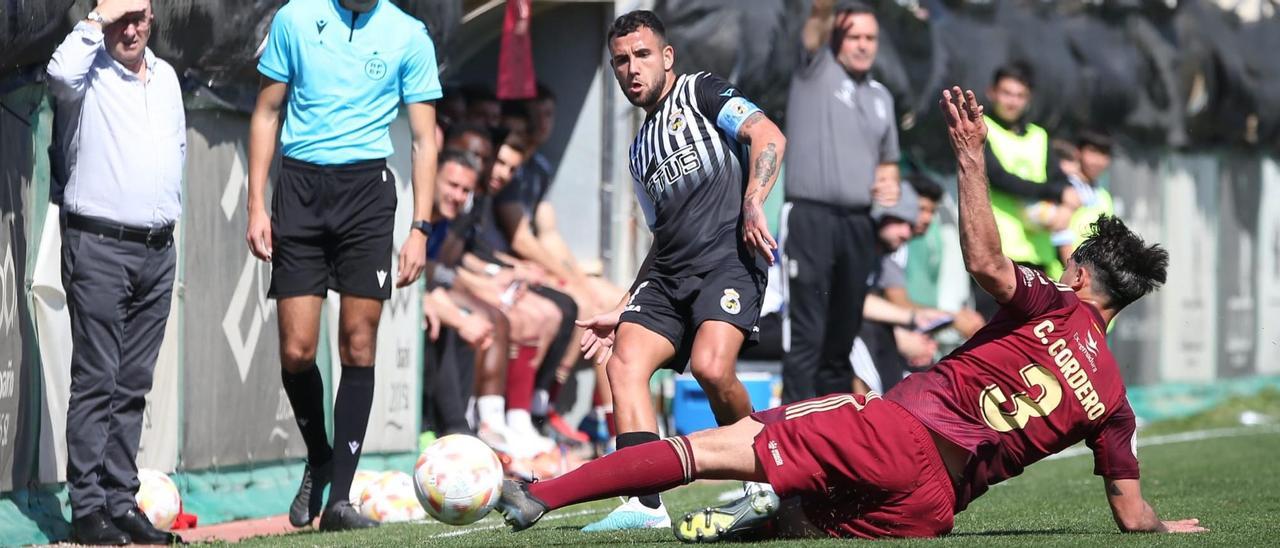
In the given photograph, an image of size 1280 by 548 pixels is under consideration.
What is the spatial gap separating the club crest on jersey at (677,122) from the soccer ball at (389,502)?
83.9 inches

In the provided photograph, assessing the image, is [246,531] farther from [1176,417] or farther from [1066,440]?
[1176,417]

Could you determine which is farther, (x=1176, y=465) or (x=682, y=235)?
(x=1176, y=465)

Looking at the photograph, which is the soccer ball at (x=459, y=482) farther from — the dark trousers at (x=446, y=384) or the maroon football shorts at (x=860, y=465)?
the dark trousers at (x=446, y=384)

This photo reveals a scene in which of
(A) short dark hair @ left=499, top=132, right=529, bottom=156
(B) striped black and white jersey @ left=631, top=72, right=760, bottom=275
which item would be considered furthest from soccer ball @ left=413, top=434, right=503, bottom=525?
(A) short dark hair @ left=499, top=132, right=529, bottom=156

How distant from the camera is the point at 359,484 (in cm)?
832

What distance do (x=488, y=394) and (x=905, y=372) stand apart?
309cm

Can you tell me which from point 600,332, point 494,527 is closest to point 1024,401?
point 600,332

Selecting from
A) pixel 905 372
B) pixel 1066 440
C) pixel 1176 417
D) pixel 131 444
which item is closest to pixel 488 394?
pixel 905 372

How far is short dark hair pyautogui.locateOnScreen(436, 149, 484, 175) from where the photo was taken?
1074 cm

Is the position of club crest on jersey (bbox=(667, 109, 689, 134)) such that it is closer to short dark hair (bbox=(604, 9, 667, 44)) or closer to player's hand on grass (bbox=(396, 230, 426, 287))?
short dark hair (bbox=(604, 9, 667, 44))

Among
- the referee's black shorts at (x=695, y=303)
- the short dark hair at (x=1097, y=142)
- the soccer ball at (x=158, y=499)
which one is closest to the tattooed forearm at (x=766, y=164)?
the referee's black shorts at (x=695, y=303)

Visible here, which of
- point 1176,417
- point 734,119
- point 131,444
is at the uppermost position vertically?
point 734,119

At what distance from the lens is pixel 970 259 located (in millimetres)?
5570

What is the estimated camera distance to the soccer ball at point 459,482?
18.1ft
